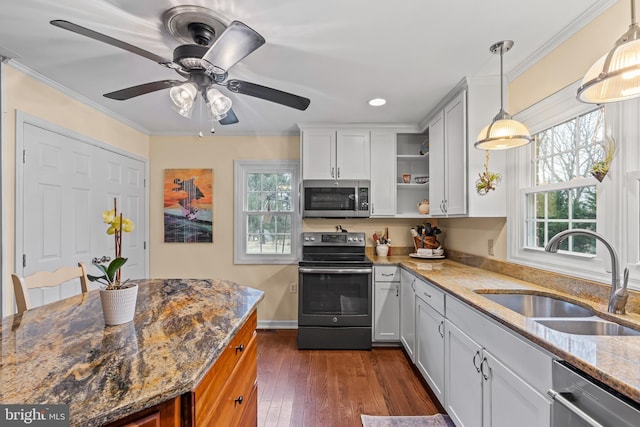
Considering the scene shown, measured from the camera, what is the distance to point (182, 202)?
3812 millimetres

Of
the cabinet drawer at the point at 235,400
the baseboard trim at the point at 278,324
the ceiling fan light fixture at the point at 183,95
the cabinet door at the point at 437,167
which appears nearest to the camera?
the cabinet drawer at the point at 235,400

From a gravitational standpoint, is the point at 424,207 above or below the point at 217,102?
below

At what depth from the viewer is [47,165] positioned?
2359mm

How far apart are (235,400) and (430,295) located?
1557 mm

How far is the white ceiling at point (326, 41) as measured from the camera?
1.54 metres

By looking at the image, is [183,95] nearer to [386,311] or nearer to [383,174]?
[383,174]

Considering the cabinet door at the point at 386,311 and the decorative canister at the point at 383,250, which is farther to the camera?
the decorative canister at the point at 383,250

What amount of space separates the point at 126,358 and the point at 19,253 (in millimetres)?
1962

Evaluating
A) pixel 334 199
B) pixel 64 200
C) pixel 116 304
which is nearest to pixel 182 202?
pixel 64 200

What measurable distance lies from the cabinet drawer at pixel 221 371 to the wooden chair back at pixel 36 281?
1.00 m

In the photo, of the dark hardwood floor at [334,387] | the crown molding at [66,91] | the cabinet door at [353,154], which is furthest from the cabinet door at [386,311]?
the crown molding at [66,91]

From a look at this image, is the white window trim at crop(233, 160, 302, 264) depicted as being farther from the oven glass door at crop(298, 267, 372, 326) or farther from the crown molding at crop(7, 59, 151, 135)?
the crown molding at crop(7, 59, 151, 135)

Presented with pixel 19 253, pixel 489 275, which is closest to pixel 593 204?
pixel 489 275

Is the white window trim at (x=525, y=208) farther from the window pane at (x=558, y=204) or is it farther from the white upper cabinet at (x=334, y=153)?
the white upper cabinet at (x=334, y=153)
